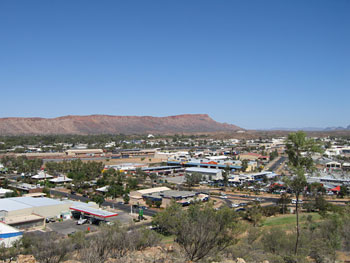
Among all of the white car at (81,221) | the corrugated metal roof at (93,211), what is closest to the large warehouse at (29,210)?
the corrugated metal roof at (93,211)

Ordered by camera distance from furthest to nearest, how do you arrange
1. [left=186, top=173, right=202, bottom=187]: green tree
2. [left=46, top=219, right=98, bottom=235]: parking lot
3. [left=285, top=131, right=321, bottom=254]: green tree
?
1. [left=186, top=173, right=202, bottom=187]: green tree
2. [left=46, top=219, right=98, bottom=235]: parking lot
3. [left=285, top=131, right=321, bottom=254]: green tree

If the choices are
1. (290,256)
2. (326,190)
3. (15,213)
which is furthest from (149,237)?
(326,190)

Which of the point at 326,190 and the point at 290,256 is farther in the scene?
the point at 326,190

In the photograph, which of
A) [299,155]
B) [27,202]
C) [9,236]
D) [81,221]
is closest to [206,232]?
[299,155]

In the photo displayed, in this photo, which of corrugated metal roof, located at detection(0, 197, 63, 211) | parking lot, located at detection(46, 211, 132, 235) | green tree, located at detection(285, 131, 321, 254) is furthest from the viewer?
corrugated metal roof, located at detection(0, 197, 63, 211)

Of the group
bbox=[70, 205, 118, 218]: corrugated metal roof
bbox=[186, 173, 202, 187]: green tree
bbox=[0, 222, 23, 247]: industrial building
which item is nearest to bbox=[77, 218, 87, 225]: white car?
bbox=[70, 205, 118, 218]: corrugated metal roof

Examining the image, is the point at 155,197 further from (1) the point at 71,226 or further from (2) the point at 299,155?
(2) the point at 299,155

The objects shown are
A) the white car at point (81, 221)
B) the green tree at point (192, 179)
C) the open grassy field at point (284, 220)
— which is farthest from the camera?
the green tree at point (192, 179)

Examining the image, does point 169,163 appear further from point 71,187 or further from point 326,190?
point 326,190

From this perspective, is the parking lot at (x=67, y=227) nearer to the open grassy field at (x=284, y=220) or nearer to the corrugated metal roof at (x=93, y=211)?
the corrugated metal roof at (x=93, y=211)

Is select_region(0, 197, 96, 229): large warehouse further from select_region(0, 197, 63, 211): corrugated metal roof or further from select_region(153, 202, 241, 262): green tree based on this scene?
select_region(153, 202, 241, 262): green tree

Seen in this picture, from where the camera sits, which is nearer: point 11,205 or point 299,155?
point 299,155
